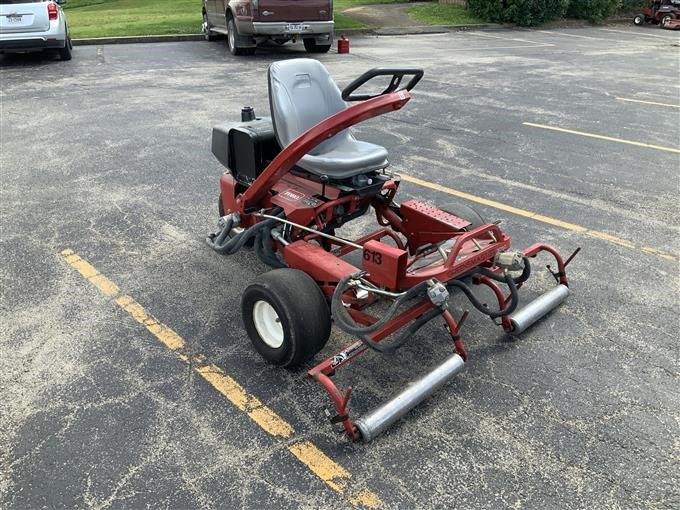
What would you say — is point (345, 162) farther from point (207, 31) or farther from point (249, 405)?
point (207, 31)

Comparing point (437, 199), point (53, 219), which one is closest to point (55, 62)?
point (53, 219)

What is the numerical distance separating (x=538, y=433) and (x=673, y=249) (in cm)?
286

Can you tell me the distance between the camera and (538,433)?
9.71ft

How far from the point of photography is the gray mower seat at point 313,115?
3.77 m

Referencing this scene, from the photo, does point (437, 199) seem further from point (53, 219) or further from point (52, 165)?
point (52, 165)

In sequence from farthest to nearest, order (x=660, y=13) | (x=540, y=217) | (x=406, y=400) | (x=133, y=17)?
(x=660, y=13) < (x=133, y=17) < (x=540, y=217) < (x=406, y=400)

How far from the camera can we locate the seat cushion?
3.72 m

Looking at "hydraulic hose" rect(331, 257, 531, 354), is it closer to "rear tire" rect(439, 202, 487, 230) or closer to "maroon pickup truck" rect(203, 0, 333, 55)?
"rear tire" rect(439, 202, 487, 230)

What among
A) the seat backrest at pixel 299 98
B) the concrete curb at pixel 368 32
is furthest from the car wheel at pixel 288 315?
the concrete curb at pixel 368 32

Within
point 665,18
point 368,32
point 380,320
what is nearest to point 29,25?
point 368,32

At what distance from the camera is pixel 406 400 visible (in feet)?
9.41

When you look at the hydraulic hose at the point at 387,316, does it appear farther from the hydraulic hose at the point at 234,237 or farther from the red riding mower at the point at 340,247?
the hydraulic hose at the point at 234,237

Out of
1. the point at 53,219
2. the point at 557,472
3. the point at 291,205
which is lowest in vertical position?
the point at 557,472

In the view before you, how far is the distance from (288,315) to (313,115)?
158 centimetres
